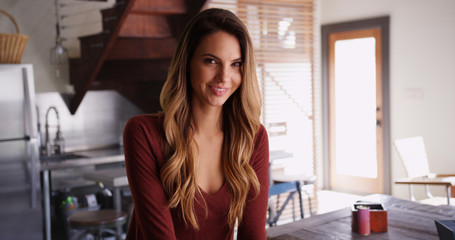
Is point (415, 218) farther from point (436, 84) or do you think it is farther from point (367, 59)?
point (367, 59)

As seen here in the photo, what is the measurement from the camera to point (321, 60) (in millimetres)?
7316

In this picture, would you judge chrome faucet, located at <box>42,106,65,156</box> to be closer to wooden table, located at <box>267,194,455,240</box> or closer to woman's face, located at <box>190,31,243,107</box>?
wooden table, located at <box>267,194,455,240</box>

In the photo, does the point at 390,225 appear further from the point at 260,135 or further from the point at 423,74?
the point at 423,74

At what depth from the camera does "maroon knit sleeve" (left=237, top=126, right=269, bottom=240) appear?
1632mm

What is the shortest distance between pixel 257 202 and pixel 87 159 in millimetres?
3156

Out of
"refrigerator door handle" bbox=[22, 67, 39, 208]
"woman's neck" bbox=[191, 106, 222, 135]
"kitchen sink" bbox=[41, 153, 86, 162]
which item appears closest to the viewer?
"woman's neck" bbox=[191, 106, 222, 135]

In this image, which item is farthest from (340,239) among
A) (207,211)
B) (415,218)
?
(207,211)

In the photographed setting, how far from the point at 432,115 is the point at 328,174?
71.2 inches

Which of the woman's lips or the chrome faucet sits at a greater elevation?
the woman's lips

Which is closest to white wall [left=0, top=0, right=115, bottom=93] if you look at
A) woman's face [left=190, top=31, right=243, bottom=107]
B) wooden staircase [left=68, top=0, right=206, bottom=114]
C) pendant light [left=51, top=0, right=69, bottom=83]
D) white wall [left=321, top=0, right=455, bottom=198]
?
pendant light [left=51, top=0, right=69, bottom=83]

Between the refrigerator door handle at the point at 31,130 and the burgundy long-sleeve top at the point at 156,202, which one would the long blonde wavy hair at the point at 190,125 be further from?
the refrigerator door handle at the point at 31,130

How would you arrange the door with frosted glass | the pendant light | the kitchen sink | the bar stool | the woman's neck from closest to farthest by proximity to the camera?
the woman's neck < the bar stool < the kitchen sink < the pendant light < the door with frosted glass

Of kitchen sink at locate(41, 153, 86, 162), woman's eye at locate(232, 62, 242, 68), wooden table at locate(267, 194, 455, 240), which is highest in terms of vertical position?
woman's eye at locate(232, 62, 242, 68)

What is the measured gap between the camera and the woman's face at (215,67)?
1.45 meters
